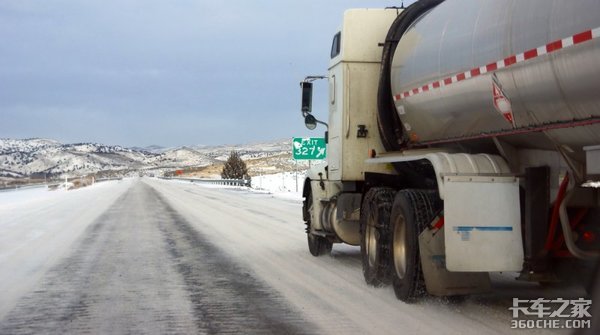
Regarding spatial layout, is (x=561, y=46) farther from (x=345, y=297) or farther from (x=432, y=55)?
(x=345, y=297)

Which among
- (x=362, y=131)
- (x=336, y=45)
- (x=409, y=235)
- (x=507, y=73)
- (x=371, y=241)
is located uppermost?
(x=336, y=45)

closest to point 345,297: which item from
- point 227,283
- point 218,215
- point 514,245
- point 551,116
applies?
point 227,283

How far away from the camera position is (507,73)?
217 inches

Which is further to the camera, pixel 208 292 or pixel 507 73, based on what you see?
pixel 208 292

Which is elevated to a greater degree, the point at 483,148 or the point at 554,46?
Result: the point at 554,46

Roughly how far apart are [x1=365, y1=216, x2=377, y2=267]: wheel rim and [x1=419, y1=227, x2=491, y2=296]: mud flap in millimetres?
1629

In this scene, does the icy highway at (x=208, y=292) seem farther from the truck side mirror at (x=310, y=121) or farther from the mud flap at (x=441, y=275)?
the truck side mirror at (x=310, y=121)

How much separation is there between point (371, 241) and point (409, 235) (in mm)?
1619

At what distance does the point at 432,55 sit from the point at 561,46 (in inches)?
94.4

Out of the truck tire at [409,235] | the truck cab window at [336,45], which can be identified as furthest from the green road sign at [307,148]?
the truck tire at [409,235]

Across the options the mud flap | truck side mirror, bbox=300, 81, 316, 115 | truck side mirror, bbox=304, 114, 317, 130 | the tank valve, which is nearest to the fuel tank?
the mud flap

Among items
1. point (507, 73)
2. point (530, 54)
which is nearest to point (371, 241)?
point (507, 73)

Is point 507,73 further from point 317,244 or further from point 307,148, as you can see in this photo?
point 307,148

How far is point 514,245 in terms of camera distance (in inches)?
229
